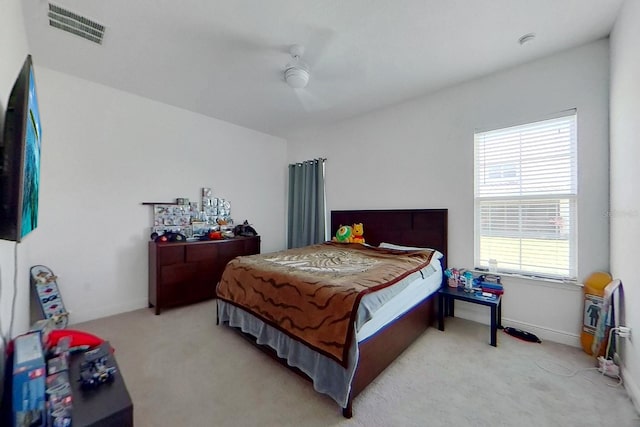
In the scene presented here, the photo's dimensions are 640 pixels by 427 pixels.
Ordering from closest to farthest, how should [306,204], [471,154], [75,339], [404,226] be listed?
1. [75,339]
2. [471,154]
3. [404,226]
4. [306,204]

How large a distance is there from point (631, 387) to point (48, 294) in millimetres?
4810

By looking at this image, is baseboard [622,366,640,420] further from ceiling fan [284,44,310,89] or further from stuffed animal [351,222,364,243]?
ceiling fan [284,44,310,89]

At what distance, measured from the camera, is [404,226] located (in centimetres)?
337

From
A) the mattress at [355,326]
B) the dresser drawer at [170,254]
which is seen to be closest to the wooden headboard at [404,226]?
the mattress at [355,326]

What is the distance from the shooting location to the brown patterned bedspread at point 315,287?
5.32 feet

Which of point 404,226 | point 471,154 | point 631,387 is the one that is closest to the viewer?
Result: point 631,387

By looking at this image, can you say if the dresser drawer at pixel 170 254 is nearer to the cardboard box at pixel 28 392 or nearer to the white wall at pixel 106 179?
the white wall at pixel 106 179

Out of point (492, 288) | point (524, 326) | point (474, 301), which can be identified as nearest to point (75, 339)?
point (474, 301)

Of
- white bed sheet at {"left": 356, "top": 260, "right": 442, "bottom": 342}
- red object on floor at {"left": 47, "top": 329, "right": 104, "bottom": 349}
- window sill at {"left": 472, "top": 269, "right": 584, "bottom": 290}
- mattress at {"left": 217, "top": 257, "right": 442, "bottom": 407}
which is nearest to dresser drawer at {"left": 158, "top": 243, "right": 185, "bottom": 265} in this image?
mattress at {"left": 217, "top": 257, "right": 442, "bottom": 407}

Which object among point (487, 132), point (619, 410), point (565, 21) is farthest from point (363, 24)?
point (619, 410)

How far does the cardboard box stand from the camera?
2.76 feet

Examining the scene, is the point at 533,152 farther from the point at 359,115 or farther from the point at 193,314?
the point at 193,314

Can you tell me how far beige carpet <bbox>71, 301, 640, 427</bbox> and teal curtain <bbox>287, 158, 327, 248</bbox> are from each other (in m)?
2.28

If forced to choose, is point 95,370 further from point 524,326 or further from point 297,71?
point 524,326
